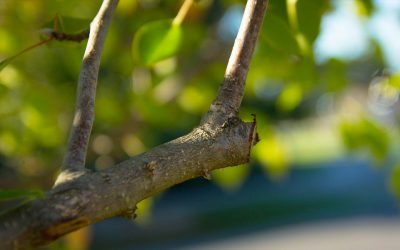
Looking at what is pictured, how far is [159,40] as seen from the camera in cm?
108

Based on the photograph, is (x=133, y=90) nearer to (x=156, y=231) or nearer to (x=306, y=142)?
(x=156, y=231)

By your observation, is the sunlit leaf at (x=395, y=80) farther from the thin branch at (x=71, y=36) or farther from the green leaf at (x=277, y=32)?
the thin branch at (x=71, y=36)

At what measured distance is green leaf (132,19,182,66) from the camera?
1079 millimetres

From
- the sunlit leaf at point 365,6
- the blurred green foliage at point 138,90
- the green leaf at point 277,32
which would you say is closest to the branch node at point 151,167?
the green leaf at point 277,32

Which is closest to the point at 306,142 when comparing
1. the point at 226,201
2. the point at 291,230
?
the point at 226,201

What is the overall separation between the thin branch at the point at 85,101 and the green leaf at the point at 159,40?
38 cm

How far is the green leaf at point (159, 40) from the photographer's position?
42.5 inches

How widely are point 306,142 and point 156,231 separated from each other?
18363 millimetres

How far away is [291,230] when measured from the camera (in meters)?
9.73

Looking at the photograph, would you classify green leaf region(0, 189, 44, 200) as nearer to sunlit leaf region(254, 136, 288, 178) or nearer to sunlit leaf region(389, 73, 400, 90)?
sunlit leaf region(389, 73, 400, 90)

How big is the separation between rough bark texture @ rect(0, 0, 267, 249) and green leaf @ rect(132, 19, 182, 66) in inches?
15.9

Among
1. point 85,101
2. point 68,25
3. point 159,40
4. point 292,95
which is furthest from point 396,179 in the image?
point 85,101

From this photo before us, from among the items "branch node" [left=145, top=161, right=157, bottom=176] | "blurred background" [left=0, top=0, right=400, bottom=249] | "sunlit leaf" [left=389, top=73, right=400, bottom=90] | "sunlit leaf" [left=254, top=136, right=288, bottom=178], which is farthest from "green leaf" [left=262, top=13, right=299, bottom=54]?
"sunlit leaf" [left=254, top=136, right=288, bottom=178]

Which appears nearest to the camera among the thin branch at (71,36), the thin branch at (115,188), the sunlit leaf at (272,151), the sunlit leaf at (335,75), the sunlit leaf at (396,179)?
the thin branch at (115,188)
